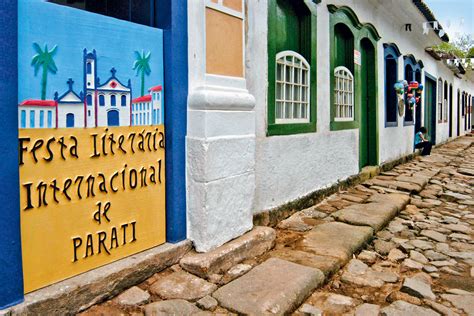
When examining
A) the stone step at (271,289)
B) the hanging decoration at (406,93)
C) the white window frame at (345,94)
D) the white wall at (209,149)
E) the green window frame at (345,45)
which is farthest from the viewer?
the hanging decoration at (406,93)

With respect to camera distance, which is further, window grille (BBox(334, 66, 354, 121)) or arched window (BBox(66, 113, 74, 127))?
window grille (BBox(334, 66, 354, 121))

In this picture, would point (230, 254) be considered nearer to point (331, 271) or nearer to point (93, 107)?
point (331, 271)

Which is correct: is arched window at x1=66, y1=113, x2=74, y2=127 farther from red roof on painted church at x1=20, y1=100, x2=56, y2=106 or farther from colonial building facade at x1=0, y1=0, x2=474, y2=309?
red roof on painted church at x1=20, y1=100, x2=56, y2=106

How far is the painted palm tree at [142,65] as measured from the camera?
2.96 meters

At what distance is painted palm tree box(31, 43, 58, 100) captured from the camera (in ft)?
7.68

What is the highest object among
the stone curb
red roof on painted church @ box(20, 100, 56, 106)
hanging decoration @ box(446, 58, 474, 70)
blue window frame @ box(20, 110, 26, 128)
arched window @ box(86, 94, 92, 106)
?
hanging decoration @ box(446, 58, 474, 70)

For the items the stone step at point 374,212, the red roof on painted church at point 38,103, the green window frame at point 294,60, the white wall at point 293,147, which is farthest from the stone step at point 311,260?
the red roof on painted church at point 38,103

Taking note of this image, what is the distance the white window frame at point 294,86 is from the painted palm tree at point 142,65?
1882 millimetres

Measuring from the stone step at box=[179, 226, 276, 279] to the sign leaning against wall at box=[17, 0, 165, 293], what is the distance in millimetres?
316

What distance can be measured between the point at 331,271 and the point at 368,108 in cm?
552

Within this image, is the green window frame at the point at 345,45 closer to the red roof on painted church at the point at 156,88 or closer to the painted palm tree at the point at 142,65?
the red roof on painted church at the point at 156,88

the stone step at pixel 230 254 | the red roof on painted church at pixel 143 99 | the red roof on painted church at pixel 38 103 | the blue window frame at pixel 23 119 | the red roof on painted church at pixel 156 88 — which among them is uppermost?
the red roof on painted church at pixel 156 88

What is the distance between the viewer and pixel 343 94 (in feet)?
21.7

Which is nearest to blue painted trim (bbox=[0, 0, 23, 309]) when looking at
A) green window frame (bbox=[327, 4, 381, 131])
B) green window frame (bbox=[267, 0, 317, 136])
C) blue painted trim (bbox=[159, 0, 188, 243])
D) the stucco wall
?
blue painted trim (bbox=[159, 0, 188, 243])
